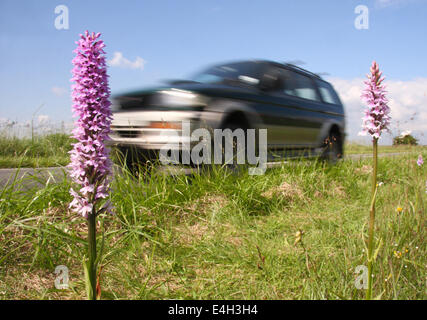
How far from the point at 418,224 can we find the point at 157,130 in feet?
10.1

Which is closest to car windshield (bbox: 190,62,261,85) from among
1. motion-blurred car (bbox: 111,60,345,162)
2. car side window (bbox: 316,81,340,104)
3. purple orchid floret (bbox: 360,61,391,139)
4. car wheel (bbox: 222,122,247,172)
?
motion-blurred car (bbox: 111,60,345,162)

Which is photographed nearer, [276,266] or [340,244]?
[276,266]

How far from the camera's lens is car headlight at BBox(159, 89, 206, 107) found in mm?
4302

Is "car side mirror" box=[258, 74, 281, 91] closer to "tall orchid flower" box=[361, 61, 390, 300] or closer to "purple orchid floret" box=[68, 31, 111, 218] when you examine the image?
"tall orchid flower" box=[361, 61, 390, 300]

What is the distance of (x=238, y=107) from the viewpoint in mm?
4898

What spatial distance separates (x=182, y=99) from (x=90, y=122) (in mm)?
3013

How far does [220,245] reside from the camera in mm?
2547

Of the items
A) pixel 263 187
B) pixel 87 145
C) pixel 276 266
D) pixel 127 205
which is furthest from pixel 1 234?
pixel 263 187

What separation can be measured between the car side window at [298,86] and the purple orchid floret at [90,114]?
17.5ft

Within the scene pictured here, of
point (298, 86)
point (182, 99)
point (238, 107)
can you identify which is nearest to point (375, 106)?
point (182, 99)

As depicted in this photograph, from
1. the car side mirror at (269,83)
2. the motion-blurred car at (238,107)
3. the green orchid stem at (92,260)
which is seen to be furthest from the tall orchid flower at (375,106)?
the car side mirror at (269,83)

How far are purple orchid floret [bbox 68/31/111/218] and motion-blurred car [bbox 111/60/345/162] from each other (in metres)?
1.46

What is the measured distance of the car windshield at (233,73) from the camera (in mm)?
5465
